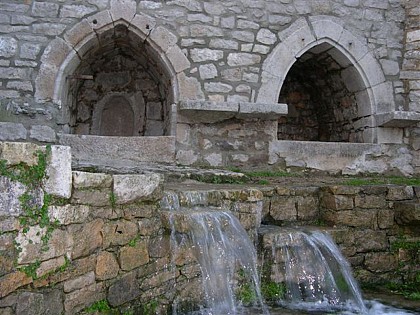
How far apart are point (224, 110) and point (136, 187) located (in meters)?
2.54

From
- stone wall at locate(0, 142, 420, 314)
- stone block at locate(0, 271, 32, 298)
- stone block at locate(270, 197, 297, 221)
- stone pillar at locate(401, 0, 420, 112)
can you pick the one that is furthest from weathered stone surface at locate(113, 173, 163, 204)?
stone pillar at locate(401, 0, 420, 112)

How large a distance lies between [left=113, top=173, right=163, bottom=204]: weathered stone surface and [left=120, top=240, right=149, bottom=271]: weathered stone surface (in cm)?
29

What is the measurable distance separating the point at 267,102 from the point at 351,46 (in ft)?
4.64

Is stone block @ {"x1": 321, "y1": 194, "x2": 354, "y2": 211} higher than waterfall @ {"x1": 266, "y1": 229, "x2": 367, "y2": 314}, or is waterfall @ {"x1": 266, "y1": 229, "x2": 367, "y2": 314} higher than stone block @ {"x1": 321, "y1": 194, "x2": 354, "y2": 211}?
stone block @ {"x1": 321, "y1": 194, "x2": 354, "y2": 211}

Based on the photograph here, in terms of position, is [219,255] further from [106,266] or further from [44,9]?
[44,9]

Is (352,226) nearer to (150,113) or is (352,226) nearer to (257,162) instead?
(257,162)

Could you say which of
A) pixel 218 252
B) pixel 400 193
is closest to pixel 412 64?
pixel 400 193

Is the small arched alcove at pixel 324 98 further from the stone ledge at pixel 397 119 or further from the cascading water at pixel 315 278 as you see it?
the cascading water at pixel 315 278

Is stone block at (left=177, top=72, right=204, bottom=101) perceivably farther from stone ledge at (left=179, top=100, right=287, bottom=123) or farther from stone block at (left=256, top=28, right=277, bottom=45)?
stone block at (left=256, top=28, right=277, bottom=45)

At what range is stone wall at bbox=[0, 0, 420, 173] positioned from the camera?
5.14 meters

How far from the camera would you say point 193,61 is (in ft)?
17.8

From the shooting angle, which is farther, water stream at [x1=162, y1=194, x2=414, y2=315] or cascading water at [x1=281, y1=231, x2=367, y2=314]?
cascading water at [x1=281, y1=231, x2=367, y2=314]

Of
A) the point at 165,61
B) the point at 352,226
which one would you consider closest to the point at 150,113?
the point at 165,61

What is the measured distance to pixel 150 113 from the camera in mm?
6520
